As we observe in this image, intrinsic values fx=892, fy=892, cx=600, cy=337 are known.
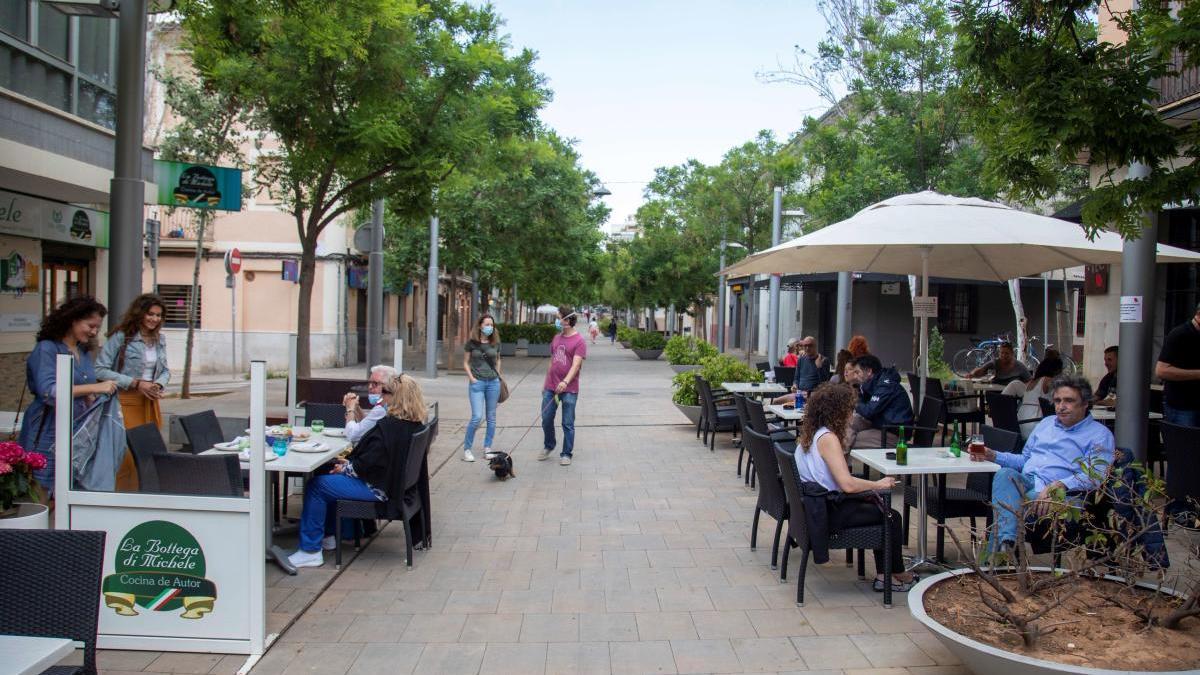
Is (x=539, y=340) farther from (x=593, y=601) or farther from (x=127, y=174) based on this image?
(x=593, y=601)

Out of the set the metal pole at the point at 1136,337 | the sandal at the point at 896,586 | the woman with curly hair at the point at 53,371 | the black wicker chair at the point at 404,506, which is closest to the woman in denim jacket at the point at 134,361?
the woman with curly hair at the point at 53,371

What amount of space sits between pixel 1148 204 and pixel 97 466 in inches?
256

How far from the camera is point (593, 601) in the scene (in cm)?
533

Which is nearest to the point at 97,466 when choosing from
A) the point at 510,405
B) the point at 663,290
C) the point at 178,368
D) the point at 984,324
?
the point at 510,405

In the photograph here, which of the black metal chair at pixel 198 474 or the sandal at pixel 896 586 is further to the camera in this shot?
the sandal at pixel 896 586

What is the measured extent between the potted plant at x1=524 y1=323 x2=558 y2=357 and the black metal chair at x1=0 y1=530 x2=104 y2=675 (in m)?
32.2

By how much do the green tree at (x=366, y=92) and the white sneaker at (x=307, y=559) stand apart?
5.81 metres

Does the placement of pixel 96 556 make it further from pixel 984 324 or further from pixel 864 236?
pixel 984 324

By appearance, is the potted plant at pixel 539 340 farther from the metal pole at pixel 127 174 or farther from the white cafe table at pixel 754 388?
the metal pole at pixel 127 174

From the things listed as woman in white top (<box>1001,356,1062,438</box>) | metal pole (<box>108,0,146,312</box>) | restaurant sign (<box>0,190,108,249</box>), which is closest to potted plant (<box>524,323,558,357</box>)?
restaurant sign (<box>0,190,108,249</box>)

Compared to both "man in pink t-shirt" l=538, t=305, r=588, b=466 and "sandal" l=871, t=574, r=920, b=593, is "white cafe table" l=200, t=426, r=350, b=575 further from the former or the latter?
"man in pink t-shirt" l=538, t=305, r=588, b=466

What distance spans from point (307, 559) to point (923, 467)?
400 centimetres

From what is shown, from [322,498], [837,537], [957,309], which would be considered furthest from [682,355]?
[837,537]

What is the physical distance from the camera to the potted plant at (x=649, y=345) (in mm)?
35094
